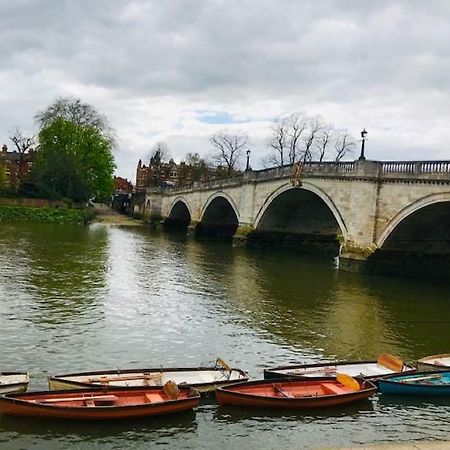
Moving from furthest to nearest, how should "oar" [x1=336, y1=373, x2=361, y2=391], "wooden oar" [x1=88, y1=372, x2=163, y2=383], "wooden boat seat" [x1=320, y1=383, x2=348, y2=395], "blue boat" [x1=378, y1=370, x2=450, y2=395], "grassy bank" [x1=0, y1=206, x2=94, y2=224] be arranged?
1. "grassy bank" [x1=0, y1=206, x2=94, y2=224]
2. "blue boat" [x1=378, y1=370, x2=450, y2=395]
3. "oar" [x1=336, y1=373, x2=361, y2=391]
4. "wooden boat seat" [x1=320, y1=383, x2=348, y2=395]
5. "wooden oar" [x1=88, y1=372, x2=163, y2=383]

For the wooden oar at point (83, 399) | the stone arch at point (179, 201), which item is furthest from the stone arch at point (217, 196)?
the wooden oar at point (83, 399)

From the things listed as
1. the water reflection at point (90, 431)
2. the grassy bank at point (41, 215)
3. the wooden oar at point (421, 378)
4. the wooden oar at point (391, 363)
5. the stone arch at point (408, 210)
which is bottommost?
the water reflection at point (90, 431)

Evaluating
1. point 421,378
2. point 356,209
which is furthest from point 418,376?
point 356,209

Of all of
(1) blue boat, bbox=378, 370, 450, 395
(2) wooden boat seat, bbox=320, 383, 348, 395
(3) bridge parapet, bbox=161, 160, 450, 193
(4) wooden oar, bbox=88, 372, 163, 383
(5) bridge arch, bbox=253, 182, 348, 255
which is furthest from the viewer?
(5) bridge arch, bbox=253, 182, 348, 255

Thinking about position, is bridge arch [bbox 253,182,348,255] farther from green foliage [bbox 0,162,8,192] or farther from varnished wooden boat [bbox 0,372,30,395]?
green foliage [bbox 0,162,8,192]

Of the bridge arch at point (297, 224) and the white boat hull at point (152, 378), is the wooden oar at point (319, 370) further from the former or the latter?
the bridge arch at point (297, 224)

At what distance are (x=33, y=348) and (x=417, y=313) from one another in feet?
39.1

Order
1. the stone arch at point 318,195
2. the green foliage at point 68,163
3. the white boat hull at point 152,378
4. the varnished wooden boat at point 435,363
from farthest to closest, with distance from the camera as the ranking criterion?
the green foliage at point 68,163 < the stone arch at point 318,195 < the varnished wooden boat at point 435,363 < the white boat hull at point 152,378

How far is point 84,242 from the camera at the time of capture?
118 feet

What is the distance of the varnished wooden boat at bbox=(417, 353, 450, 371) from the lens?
11562mm

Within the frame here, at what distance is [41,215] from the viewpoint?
5631 centimetres

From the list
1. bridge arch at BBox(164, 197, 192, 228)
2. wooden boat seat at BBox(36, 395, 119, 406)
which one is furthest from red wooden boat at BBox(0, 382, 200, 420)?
bridge arch at BBox(164, 197, 192, 228)

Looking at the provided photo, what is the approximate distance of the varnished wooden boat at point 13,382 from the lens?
360 inches

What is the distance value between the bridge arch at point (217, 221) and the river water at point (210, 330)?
22.8 meters
